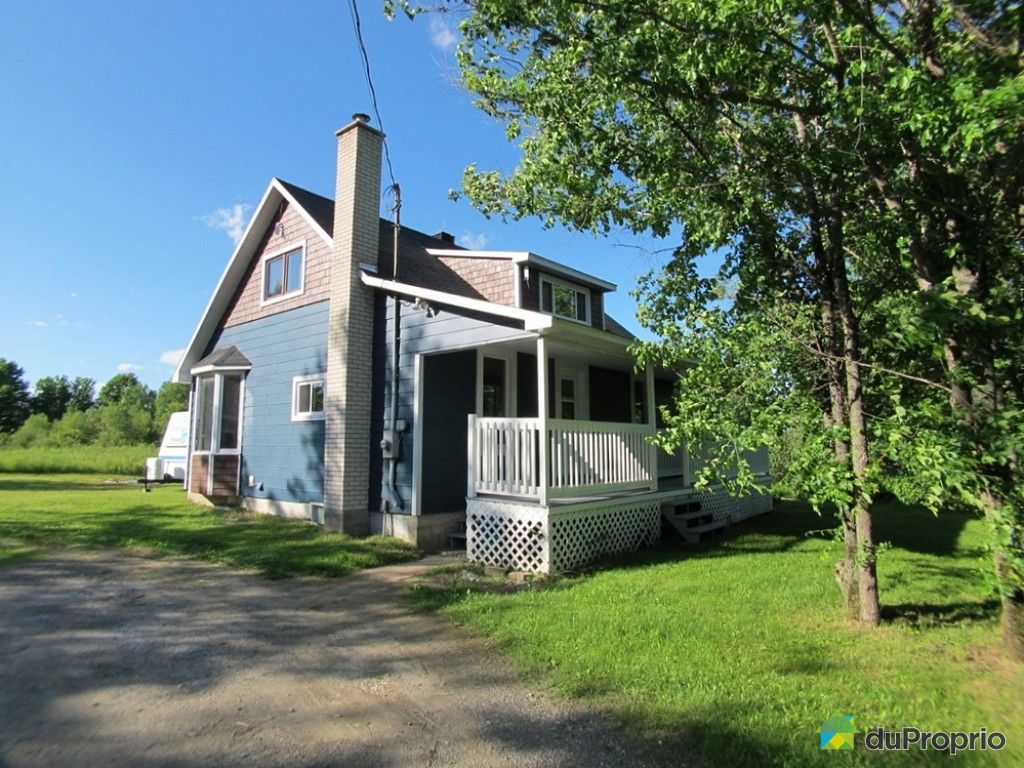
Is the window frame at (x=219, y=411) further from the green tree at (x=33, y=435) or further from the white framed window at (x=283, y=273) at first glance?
the green tree at (x=33, y=435)

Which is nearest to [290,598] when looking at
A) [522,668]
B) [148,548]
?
[522,668]

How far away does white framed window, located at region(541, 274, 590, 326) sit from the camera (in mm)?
12648

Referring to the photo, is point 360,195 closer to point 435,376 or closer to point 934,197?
point 435,376

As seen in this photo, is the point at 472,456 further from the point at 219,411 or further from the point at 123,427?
the point at 123,427

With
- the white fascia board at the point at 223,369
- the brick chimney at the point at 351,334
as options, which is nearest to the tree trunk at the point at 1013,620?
the brick chimney at the point at 351,334

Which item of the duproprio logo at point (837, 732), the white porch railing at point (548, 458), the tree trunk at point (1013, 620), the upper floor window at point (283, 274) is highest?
the upper floor window at point (283, 274)

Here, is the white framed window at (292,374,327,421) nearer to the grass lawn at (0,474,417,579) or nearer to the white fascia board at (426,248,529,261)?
the grass lawn at (0,474,417,579)

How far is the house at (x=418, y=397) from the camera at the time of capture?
880 centimetres

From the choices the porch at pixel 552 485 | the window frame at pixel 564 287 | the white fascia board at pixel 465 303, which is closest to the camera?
the white fascia board at pixel 465 303

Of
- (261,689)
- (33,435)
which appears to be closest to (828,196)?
(261,689)

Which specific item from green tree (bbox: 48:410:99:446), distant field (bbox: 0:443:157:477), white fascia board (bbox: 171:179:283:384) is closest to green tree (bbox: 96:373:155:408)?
green tree (bbox: 48:410:99:446)

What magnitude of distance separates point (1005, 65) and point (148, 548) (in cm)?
1154

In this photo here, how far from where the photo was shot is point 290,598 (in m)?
Answer: 6.84

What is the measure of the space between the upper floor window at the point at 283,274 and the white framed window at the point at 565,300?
204 inches
